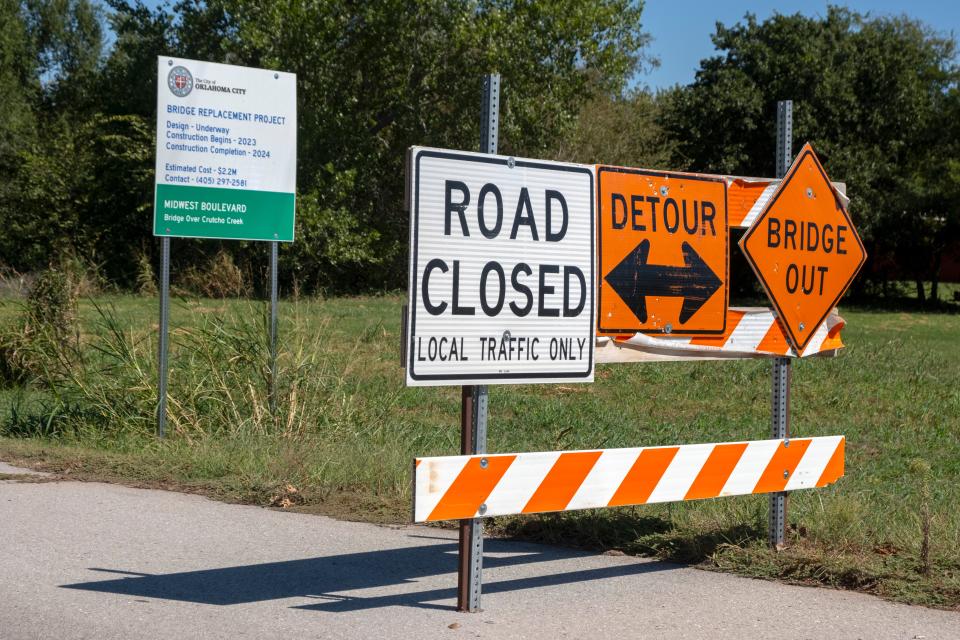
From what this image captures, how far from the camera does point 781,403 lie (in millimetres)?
6246

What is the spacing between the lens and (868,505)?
7.24 m

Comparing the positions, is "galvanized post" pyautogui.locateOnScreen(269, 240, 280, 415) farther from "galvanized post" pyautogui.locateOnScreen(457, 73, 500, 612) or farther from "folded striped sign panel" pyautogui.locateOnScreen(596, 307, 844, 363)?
"galvanized post" pyautogui.locateOnScreen(457, 73, 500, 612)

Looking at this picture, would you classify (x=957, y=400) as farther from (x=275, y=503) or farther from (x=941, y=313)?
(x=941, y=313)

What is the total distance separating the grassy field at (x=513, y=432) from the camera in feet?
20.6

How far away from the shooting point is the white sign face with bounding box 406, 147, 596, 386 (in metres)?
4.88

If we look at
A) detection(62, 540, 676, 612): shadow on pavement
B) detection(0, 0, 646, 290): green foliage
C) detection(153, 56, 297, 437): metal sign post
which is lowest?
detection(62, 540, 676, 612): shadow on pavement

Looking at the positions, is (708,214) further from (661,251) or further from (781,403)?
(781,403)

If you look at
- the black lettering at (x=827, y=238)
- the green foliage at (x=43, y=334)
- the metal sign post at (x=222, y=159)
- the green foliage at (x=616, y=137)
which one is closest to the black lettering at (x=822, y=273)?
the black lettering at (x=827, y=238)

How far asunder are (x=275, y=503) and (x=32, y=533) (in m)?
1.57

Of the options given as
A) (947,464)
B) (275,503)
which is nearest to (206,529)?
(275,503)

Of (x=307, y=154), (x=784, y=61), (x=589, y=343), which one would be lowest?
(x=589, y=343)

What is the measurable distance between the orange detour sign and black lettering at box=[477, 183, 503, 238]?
156 centimetres

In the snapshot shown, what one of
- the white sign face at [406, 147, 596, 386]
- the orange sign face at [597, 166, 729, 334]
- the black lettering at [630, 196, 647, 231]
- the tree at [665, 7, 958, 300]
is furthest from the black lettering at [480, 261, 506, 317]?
the tree at [665, 7, 958, 300]

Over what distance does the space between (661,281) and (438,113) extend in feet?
91.0
